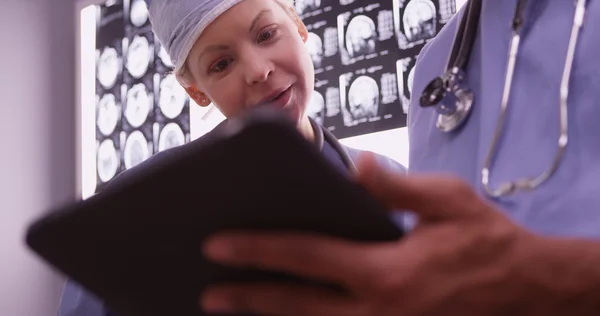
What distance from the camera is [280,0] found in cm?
119

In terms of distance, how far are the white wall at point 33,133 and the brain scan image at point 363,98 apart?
3.48ft

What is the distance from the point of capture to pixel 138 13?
2.05m

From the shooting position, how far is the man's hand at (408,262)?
1.08ft

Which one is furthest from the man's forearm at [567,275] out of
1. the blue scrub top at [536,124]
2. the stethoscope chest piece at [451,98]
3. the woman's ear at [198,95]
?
the woman's ear at [198,95]

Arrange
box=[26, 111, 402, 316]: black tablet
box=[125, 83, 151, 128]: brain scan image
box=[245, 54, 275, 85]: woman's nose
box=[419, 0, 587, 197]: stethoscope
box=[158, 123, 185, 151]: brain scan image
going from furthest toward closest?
box=[125, 83, 151, 128]: brain scan image < box=[158, 123, 185, 151]: brain scan image < box=[245, 54, 275, 85]: woman's nose < box=[419, 0, 587, 197]: stethoscope < box=[26, 111, 402, 316]: black tablet

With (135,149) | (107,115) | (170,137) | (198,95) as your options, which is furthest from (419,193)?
(107,115)

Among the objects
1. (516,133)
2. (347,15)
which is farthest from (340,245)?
(347,15)

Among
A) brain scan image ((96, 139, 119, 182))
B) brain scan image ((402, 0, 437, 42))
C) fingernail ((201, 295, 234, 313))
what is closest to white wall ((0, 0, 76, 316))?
brain scan image ((96, 139, 119, 182))

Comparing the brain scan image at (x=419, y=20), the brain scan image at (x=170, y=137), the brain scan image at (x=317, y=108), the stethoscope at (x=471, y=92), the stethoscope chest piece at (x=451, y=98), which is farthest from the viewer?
the brain scan image at (x=170, y=137)

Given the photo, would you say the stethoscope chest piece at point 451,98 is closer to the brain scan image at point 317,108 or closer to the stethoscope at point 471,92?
the stethoscope at point 471,92

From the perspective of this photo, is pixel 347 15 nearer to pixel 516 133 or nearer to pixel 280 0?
pixel 280 0

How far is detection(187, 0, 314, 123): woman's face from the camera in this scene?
1.11 meters

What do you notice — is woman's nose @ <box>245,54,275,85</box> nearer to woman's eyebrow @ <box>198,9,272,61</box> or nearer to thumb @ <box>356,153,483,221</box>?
woman's eyebrow @ <box>198,9,272,61</box>

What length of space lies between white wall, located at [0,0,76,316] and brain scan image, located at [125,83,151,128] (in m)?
0.29
